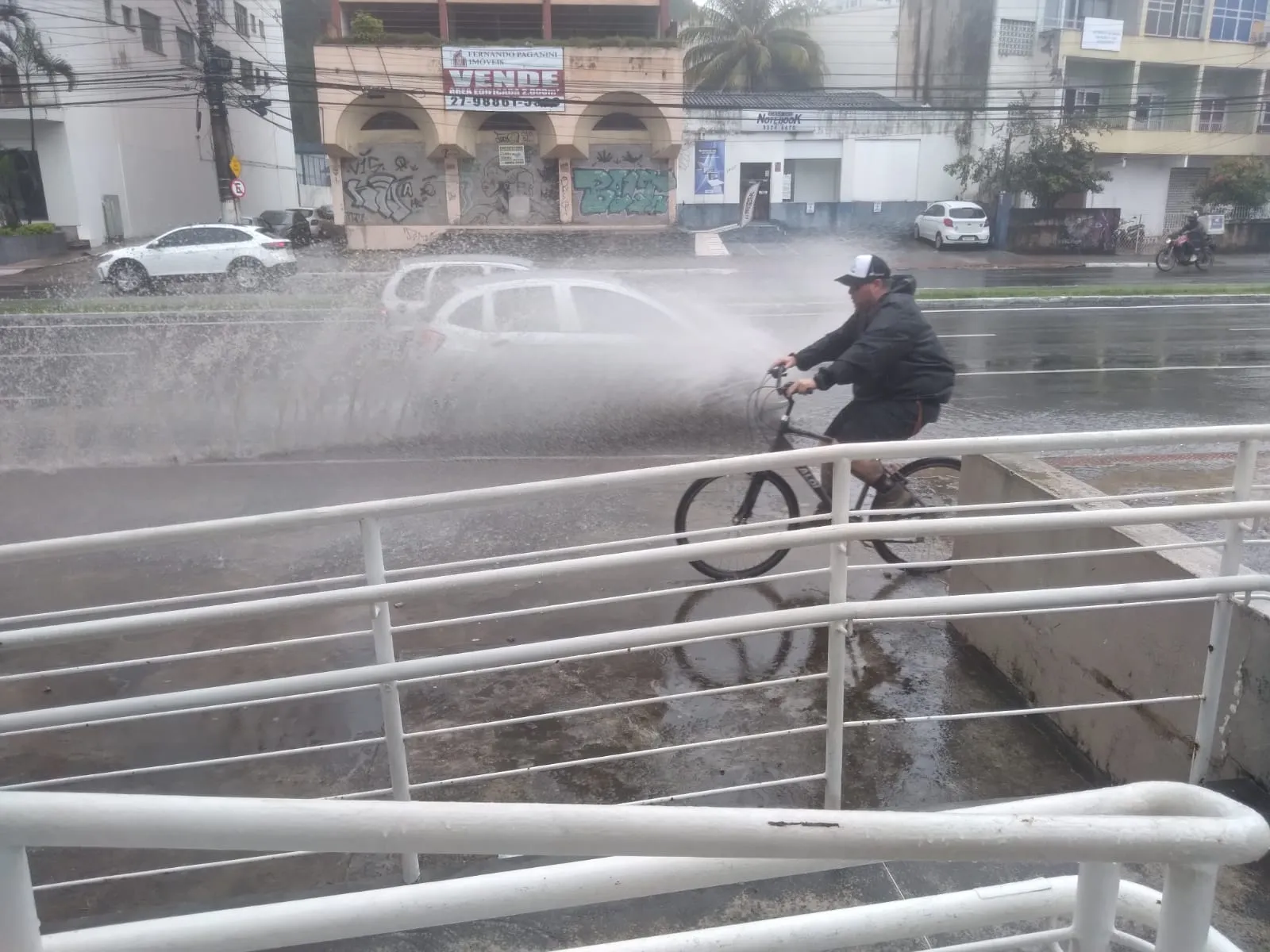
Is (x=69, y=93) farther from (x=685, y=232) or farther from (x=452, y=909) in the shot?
(x=452, y=909)

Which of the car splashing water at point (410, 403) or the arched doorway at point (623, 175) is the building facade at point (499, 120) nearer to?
the arched doorway at point (623, 175)

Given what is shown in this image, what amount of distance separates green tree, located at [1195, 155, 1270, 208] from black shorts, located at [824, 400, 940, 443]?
34.3m

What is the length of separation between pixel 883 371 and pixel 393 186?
30.4 metres

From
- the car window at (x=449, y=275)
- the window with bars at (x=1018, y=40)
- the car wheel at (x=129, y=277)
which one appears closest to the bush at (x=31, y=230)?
the car wheel at (x=129, y=277)

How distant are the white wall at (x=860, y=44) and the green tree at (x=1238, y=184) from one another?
14833 mm

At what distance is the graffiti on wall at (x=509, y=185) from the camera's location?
3356 cm

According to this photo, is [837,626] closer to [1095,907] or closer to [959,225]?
[1095,907]

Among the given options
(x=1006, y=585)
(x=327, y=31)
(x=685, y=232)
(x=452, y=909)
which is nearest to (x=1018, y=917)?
(x=452, y=909)

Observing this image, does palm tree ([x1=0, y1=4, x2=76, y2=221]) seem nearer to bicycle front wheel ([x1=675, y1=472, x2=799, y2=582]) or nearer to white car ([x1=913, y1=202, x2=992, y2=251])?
white car ([x1=913, y1=202, x2=992, y2=251])

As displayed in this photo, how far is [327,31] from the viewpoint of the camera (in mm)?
32156

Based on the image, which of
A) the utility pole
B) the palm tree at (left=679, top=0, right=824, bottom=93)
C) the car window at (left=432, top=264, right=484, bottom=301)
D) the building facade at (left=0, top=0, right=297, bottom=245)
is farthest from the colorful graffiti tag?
the car window at (left=432, top=264, right=484, bottom=301)

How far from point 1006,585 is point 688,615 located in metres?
1.64

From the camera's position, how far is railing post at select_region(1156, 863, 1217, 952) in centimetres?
130

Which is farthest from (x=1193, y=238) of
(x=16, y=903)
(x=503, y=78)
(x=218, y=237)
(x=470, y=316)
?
(x=16, y=903)
